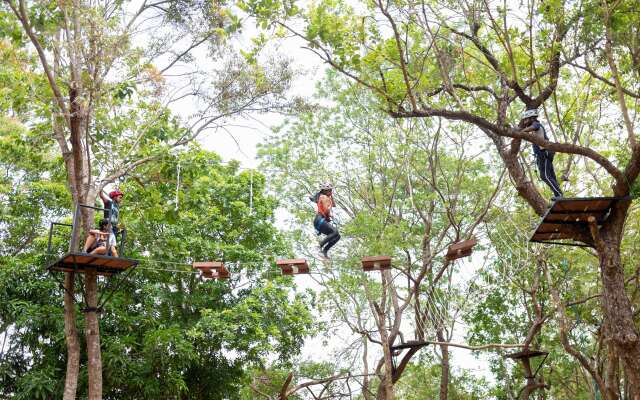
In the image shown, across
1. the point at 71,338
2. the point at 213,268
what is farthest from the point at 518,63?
the point at 71,338

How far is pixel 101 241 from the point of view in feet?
26.7

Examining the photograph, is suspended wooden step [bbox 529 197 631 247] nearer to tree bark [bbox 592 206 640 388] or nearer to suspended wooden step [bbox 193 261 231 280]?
tree bark [bbox 592 206 640 388]

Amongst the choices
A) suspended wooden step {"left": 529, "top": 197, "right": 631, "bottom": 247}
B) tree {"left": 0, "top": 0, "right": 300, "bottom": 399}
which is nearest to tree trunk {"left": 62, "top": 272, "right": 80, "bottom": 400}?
tree {"left": 0, "top": 0, "right": 300, "bottom": 399}

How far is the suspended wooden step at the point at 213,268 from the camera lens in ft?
25.3

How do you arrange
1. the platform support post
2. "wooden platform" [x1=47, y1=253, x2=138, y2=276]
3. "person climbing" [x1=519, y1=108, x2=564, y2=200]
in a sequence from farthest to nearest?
"wooden platform" [x1=47, y1=253, x2=138, y2=276] < "person climbing" [x1=519, y1=108, x2=564, y2=200] < the platform support post

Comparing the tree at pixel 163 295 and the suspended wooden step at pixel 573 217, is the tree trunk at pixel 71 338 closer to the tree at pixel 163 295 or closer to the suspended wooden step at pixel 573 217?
the tree at pixel 163 295

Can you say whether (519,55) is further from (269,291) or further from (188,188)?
(269,291)

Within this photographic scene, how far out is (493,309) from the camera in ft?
49.0

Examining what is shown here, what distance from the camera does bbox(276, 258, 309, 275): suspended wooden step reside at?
24.5 feet

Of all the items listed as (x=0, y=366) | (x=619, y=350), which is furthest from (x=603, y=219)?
(x=0, y=366)

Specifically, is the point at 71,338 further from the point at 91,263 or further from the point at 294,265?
the point at 294,265

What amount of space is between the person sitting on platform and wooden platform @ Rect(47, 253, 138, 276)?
12 cm

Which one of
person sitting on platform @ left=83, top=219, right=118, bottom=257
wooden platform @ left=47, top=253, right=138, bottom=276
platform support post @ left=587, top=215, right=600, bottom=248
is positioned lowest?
platform support post @ left=587, top=215, right=600, bottom=248

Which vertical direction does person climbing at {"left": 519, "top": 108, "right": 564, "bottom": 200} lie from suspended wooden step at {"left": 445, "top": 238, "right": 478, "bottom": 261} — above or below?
above
